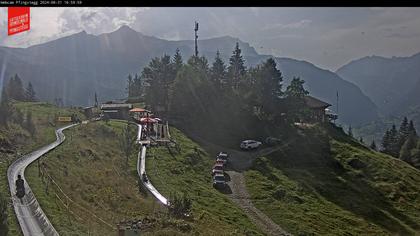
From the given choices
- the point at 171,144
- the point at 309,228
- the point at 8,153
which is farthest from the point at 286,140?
the point at 8,153

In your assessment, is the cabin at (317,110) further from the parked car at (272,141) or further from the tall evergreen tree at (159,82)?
the tall evergreen tree at (159,82)

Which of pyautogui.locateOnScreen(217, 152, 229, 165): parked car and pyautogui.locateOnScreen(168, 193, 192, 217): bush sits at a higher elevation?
pyautogui.locateOnScreen(168, 193, 192, 217): bush

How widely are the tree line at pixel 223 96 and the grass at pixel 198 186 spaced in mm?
10135

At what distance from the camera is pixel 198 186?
36281 millimetres

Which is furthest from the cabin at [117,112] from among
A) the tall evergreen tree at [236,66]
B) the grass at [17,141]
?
the tall evergreen tree at [236,66]

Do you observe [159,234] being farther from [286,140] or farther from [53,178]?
[286,140]

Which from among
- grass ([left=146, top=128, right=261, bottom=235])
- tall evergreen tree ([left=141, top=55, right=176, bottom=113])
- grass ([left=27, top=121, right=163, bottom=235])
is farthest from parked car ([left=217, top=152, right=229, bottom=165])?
tall evergreen tree ([left=141, top=55, right=176, bottom=113])

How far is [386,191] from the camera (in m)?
45.9

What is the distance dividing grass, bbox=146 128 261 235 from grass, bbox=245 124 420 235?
13.3ft

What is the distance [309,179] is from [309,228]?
1583 centimetres

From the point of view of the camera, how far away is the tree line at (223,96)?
6116 centimetres

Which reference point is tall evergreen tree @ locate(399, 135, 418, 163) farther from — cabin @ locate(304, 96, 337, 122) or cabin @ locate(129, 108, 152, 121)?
cabin @ locate(129, 108, 152, 121)

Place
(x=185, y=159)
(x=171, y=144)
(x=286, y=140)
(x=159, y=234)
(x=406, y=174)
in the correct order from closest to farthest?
(x=159, y=234) < (x=185, y=159) < (x=171, y=144) < (x=406, y=174) < (x=286, y=140)

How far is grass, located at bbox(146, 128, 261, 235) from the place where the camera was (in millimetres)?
24875
